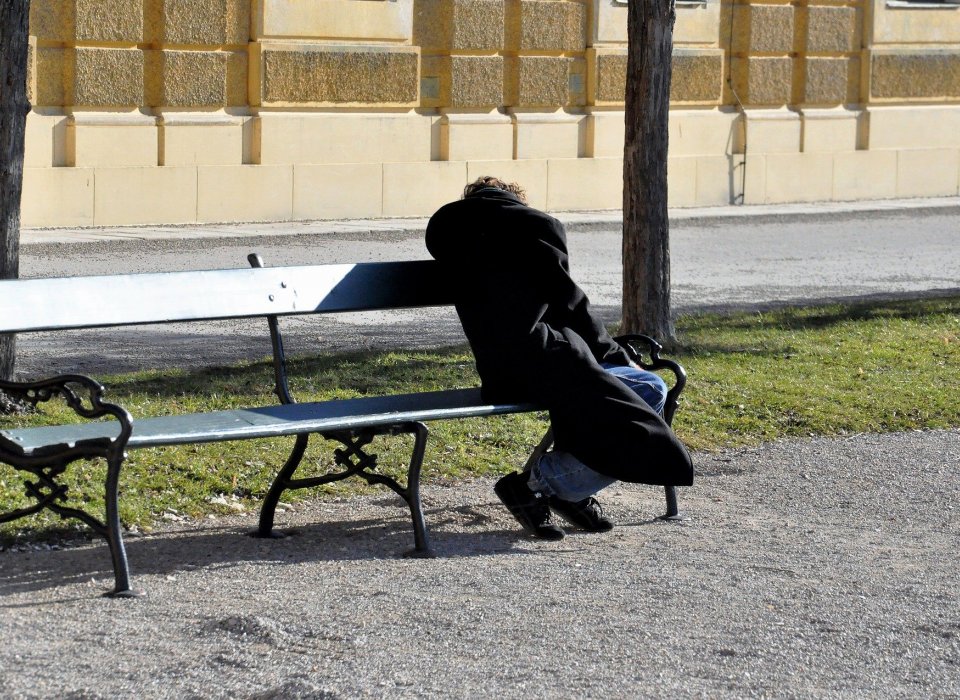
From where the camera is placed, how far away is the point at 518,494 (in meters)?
5.07

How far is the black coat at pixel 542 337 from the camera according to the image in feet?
16.1

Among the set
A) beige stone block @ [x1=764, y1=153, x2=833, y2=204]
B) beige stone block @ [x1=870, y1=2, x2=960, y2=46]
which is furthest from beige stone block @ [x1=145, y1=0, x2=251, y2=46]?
beige stone block @ [x1=870, y1=2, x2=960, y2=46]

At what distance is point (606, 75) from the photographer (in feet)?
57.9

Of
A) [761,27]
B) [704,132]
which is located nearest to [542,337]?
[704,132]

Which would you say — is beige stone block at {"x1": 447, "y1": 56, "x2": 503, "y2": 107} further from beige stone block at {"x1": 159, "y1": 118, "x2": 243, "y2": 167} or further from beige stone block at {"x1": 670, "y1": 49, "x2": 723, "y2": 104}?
beige stone block at {"x1": 159, "y1": 118, "x2": 243, "y2": 167}

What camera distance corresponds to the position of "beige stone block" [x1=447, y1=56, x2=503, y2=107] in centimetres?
1655

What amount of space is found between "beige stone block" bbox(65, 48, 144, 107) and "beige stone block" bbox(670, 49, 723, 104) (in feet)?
20.4

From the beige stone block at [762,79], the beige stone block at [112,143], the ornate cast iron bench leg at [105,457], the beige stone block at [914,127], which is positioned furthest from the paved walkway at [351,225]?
the ornate cast iron bench leg at [105,457]

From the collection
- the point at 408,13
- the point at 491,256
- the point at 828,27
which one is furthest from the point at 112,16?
the point at 491,256

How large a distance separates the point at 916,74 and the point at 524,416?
14952 mm

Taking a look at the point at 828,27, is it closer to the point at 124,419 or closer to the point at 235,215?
the point at 235,215

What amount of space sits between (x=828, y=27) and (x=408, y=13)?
18.4 ft

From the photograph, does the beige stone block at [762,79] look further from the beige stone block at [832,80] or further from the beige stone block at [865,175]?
the beige stone block at [865,175]

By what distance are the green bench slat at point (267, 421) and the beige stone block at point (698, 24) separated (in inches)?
530
